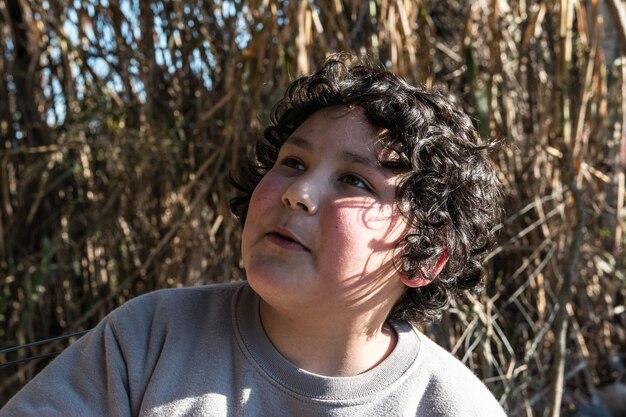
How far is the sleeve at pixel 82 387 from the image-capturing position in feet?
3.41

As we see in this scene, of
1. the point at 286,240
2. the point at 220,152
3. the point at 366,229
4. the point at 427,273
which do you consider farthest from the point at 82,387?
the point at 220,152

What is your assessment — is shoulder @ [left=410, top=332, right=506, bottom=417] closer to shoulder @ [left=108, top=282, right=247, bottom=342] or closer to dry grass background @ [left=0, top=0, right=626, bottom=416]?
shoulder @ [left=108, top=282, right=247, bottom=342]

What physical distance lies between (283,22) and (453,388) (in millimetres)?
1251

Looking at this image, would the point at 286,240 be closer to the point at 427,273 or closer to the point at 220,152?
the point at 427,273

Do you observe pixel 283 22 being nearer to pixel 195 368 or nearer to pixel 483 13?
pixel 483 13

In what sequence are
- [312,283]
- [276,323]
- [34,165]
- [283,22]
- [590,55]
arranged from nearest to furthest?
1. [312,283]
2. [276,323]
3. [590,55]
4. [283,22]
5. [34,165]

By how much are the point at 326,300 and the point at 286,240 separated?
10 centimetres

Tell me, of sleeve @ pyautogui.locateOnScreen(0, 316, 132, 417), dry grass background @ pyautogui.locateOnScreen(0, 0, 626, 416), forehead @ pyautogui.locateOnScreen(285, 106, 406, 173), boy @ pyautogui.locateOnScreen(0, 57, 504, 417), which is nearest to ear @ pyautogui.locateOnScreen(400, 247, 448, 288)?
boy @ pyautogui.locateOnScreen(0, 57, 504, 417)

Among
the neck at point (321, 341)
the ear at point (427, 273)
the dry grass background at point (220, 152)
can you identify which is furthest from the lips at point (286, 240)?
the dry grass background at point (220, 152)

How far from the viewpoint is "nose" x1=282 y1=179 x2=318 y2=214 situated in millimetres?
1085

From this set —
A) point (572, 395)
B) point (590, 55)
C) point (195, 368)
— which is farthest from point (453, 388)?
point (572, 395)

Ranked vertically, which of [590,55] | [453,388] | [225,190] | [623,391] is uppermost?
[590,55]

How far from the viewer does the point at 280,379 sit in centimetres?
113

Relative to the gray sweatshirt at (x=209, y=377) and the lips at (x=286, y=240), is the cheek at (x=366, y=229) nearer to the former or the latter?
the lips at (x=286, y=240)
